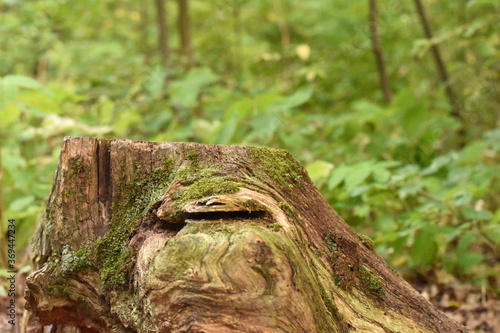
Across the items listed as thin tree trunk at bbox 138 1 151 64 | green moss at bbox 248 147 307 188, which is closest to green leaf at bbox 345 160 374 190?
green moss at bbox 248 147 307 188

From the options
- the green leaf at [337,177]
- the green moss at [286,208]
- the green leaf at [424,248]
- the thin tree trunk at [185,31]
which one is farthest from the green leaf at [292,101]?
the thin tree trunk at [185,31]

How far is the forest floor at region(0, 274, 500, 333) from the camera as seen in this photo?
2.97 meters

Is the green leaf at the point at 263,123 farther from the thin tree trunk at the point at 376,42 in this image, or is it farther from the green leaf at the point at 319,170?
the thin tree trunk at the point at 376,42

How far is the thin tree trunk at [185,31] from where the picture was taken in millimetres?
6258

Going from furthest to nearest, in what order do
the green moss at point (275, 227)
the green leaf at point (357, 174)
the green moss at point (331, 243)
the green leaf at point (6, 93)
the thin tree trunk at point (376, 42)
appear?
the thin tree trunk at point (376, 42)
the green leaf at point (357, 174)
the green leaf at point (6, 93)
the green moss at point (331, 243)
the green moss at point (275, 227)

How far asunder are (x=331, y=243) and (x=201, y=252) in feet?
2.05

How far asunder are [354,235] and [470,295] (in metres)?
2.02

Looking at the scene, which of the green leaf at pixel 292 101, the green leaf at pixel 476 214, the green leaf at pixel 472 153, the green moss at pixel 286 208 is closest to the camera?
the green moss at pixel 286 208

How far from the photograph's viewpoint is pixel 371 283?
1.91 metres

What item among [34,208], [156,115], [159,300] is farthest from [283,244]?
[156,115]

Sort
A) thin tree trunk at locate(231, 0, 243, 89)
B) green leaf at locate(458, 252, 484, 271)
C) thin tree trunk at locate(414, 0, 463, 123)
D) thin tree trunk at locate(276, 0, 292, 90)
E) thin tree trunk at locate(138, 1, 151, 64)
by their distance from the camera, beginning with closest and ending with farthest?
green leaf at locate(458, 252, 484, 271) < thin tree trunk at locate(414, 0, 463, 123) < thin tree trunk at locate(276, 0, 292, 90) < thin tree trunk at locate(231, 0, 243, 89) < thin tree trunk at locate(138, 1, 151, 64)

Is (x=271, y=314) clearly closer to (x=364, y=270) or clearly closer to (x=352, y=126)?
(x=364, y=270)

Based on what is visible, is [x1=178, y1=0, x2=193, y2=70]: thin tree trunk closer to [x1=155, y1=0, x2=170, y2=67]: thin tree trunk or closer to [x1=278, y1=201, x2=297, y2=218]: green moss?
[x1=155, y1=0, x2=170, y2=67]: thin tree trunk

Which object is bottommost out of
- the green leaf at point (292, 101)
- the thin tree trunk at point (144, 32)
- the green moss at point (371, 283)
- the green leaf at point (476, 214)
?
the green moss at point (371, 283)
